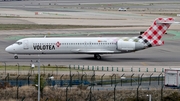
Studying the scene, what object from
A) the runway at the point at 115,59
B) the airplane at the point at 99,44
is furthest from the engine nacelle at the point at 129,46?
the runway at the point at 115,59

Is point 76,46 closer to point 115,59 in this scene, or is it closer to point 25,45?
point 115,59

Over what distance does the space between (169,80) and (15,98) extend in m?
14.5

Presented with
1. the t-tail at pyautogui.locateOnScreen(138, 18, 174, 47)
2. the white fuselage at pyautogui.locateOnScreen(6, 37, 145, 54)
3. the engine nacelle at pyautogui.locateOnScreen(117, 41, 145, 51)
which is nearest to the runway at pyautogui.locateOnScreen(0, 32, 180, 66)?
the white fuselage at pyautogui.locateOnScreen(6, 37, 145, 54)

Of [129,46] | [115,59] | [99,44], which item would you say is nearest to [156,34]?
[129,46]

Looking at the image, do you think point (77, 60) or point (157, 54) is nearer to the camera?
point (77, 60)

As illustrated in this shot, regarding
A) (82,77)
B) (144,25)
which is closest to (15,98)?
(82,77)

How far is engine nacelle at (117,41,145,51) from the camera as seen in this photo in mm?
74312

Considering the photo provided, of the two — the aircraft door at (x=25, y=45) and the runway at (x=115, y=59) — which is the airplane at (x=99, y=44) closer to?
the aircraft door at (x=25, y=45)

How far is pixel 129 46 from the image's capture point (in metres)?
74.4

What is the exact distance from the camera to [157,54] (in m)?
80.9

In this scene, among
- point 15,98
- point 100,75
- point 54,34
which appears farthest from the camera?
point 54,34

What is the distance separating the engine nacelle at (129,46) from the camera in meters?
74.3

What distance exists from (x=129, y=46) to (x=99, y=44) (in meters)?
3.95

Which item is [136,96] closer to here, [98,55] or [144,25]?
[98,55]
